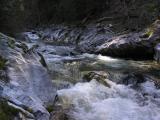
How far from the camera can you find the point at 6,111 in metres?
6.25

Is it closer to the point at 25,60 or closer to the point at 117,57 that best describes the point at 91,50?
the point at 117,57

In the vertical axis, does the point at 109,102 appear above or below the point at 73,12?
above

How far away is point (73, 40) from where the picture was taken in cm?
2438

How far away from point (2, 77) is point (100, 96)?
3.12m

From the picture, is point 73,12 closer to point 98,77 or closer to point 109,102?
point 98,77

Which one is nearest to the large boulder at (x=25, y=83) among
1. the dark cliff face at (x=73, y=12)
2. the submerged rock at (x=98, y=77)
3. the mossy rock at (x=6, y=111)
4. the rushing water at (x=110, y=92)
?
the mossy rock at (x=6, y=111)

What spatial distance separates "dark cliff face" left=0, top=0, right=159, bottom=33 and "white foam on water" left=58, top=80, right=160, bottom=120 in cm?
736

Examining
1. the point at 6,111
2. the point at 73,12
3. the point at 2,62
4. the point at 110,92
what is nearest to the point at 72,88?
the point at 110,92

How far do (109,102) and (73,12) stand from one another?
25431 millimetres

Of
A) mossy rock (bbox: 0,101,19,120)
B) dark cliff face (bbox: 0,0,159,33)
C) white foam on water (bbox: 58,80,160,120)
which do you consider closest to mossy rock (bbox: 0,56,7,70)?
mossy rock (bbox: 0,101,19,120)

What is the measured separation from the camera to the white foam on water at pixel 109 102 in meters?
8.18

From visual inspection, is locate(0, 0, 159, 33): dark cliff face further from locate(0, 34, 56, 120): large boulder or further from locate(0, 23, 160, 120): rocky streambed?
locate(0, 34, 56, 120): large boulder

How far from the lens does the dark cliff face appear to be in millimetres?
17394

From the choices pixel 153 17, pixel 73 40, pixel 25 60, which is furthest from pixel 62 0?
pixel 25 60
